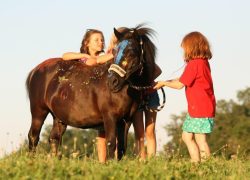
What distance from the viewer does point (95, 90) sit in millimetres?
9828

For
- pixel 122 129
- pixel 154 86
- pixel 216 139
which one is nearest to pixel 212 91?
pixel 154 86

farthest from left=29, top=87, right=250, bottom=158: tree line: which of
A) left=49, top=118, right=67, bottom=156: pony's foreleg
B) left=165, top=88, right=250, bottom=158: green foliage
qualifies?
left=49, top=118, right=67, bottom=156: pony's foreleg

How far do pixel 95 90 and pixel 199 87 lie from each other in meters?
1.71

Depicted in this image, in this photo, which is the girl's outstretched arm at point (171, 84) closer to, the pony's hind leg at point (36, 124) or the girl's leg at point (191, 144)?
the girl's leg at point (191, 144)

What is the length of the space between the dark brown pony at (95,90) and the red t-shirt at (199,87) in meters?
0.61

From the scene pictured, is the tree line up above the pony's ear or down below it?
below

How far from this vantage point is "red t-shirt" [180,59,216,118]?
942 centimetres

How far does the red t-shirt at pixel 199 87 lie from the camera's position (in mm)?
9422

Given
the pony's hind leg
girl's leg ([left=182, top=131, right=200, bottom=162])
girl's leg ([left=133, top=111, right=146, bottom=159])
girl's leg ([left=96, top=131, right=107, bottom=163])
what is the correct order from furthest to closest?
the pony's hind leg
girl's leg ([left=96, top=131, right=107, bottom=163])
girl's leg ([left=133, top=111, right=146, bottom=159])
girl's leg ([left=182, top=131, right=200, bottom=162])

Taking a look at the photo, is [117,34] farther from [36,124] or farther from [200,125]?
[36,124]

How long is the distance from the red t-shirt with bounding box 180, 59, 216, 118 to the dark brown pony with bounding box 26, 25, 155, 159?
0.61 metres

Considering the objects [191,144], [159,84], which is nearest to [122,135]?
[159,84]

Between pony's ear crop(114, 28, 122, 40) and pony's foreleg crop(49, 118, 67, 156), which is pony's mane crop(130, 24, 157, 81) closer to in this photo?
pony's ear crop(114, 28, 122, 40)

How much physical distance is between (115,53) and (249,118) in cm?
7214
